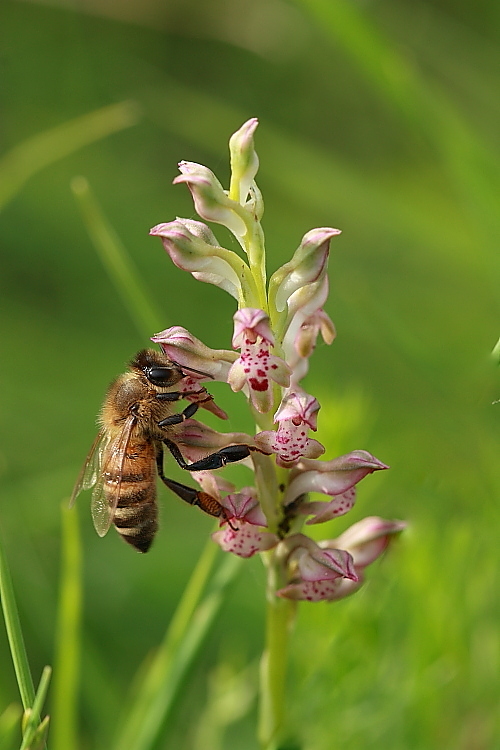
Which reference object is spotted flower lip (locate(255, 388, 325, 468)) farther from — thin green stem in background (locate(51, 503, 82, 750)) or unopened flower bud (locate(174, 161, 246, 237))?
thin green stem in background (locate(51, 503, 82, 750))

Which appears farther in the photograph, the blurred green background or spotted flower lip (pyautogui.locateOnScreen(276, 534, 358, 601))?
the blurred green background

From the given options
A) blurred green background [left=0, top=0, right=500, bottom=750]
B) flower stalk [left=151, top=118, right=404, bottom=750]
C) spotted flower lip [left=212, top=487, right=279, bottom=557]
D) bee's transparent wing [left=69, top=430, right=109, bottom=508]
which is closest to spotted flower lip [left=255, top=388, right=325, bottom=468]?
flower stalk [left=151, top=118, right=404, bottom=750]

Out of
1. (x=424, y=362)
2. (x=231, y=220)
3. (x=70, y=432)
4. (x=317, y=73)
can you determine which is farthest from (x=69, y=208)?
(x=231, y=220)

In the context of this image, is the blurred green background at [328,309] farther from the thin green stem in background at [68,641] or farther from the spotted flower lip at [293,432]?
the spotted flower lip at [293,432]

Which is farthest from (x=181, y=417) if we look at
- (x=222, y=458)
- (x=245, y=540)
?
(x=245, y=540)

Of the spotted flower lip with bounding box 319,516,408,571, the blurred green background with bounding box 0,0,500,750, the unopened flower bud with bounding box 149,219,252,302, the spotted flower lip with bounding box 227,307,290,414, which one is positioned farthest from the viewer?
the blurred green background with bounding box 0,0,500,750

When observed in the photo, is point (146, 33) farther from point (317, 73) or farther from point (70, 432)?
point (70, 432)
